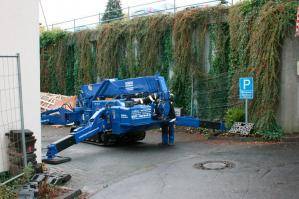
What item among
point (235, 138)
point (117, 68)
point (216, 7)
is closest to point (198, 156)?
point (235, 138)

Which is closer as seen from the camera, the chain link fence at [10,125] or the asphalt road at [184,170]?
the asphalt road at [184,170]

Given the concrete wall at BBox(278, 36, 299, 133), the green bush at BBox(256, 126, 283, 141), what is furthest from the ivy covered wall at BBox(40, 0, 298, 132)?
the concrete wall at BBox(278, 36, 299, 133)

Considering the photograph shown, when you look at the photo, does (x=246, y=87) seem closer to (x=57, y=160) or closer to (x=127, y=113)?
(x=127, y=113)

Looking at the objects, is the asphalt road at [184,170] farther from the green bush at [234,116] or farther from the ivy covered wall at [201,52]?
the ivy covered wall at [201,52]

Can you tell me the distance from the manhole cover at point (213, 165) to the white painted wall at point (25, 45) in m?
3.41

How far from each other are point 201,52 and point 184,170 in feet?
25.5

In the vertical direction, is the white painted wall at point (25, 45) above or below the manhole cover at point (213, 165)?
above

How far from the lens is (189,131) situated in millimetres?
15562

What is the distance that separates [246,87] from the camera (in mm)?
13648

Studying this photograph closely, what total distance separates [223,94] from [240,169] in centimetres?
674

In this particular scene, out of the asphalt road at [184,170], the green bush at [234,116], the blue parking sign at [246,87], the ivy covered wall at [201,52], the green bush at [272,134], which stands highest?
the ivy covered wall at [201,52]

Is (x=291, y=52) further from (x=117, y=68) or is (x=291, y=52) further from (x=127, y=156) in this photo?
(x=117, y=68)

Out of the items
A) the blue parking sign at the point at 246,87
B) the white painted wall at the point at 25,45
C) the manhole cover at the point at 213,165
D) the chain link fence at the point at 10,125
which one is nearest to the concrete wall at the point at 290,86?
the blue parking sign at the point at 246,87

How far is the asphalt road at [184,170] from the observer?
25.5 feet
